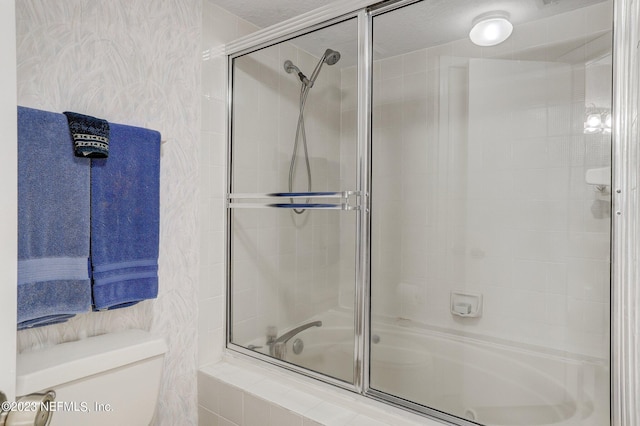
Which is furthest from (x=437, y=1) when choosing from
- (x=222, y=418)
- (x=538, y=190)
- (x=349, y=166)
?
(x=222, y=418)

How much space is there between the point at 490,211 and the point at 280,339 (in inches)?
42.2

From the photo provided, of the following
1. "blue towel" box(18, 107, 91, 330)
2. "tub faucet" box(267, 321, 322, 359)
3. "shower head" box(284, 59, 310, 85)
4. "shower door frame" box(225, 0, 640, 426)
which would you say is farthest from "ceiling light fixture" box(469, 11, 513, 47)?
"blue towel" box(18, 107, 91, 330)

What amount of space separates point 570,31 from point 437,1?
482mm

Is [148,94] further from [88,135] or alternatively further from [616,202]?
[616,202]

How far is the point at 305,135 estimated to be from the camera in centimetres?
163

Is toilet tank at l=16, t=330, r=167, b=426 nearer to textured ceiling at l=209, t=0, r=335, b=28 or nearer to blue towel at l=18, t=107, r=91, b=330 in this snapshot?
blue towel at l=18, t=107, r=91, b=330

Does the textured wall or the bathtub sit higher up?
the textured wall

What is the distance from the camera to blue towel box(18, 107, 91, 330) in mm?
1061

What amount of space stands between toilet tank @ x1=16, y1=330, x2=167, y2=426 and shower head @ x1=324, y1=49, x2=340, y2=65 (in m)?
1.24

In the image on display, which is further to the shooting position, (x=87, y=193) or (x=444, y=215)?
(x=444, y=215)

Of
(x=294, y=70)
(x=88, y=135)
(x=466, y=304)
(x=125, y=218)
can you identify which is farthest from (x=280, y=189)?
(x=466, y=304)

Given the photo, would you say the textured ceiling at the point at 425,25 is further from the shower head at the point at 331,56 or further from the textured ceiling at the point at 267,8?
the textured ceiling at the point at 267,8
